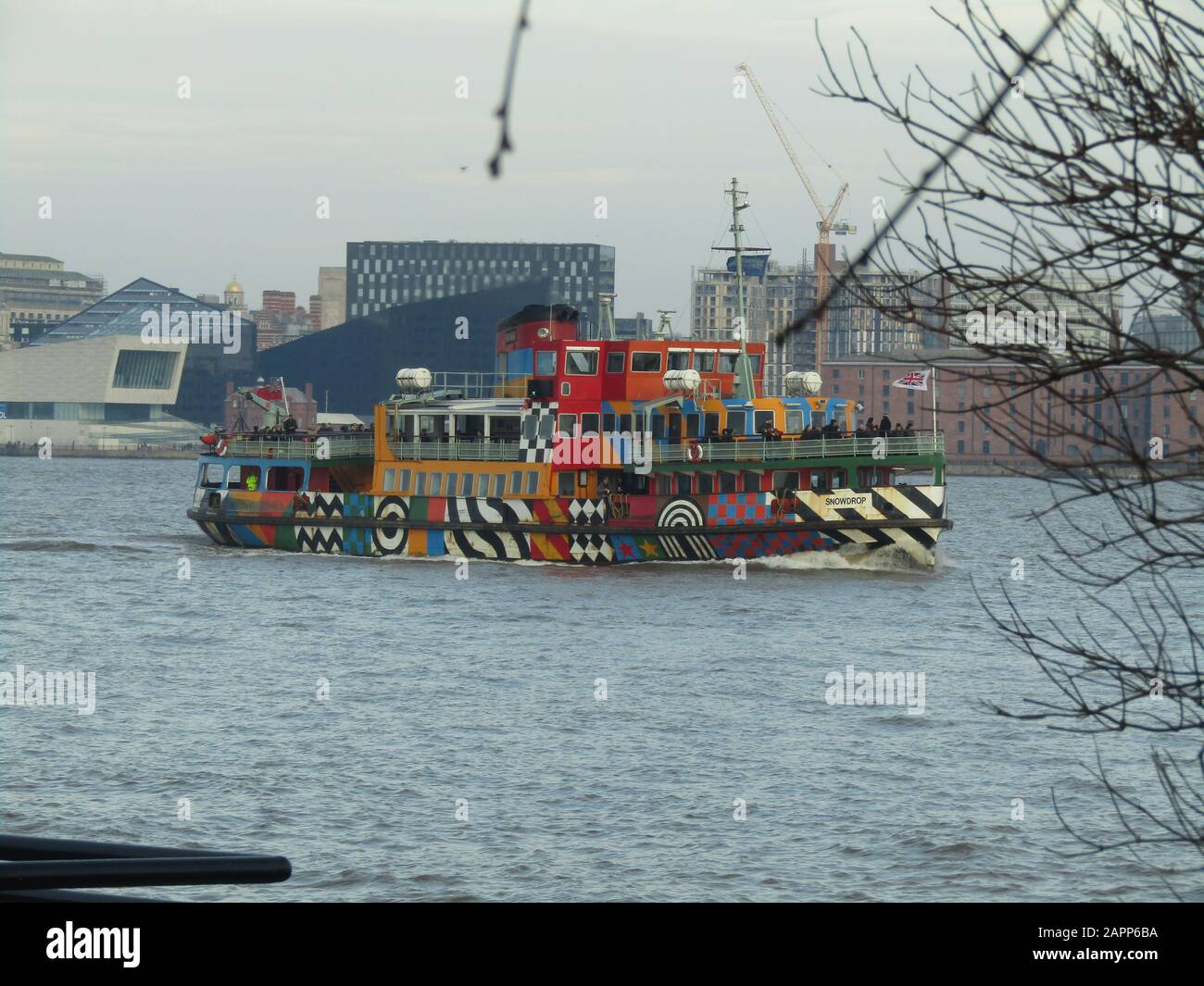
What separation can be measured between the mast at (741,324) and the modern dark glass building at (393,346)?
373 ft

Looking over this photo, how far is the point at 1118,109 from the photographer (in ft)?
19.6

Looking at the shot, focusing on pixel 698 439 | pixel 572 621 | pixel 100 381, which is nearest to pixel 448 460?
pixel 698 439

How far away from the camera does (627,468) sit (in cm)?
4794

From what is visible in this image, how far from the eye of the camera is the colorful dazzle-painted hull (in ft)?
152

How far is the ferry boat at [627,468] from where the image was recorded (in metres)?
46.4

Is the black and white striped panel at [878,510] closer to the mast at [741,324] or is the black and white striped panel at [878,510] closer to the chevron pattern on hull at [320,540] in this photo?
the mast at [741,324]

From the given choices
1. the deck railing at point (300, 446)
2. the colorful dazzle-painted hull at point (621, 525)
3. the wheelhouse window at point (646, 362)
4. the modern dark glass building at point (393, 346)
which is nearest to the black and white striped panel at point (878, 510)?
the colorful dazzle-painted hull at point (621, 525)

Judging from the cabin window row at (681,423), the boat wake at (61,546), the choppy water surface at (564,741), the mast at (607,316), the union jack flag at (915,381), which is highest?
the mast at (607,316)

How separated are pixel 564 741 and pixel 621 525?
907 inches

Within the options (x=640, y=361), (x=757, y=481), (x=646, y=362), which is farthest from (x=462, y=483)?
(x=757, y=481)

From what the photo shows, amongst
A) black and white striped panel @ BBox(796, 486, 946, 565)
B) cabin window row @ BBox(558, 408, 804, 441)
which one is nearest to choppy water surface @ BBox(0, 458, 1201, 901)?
black and white striped panel @ BBox(796, 486, 946, 565)

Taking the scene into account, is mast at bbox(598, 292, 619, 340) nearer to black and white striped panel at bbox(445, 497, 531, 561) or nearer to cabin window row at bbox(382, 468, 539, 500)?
cabin window row at bbox(382, 468, 539, 500)

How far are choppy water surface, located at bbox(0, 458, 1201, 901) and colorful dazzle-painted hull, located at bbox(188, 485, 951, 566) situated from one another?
3.40ft
